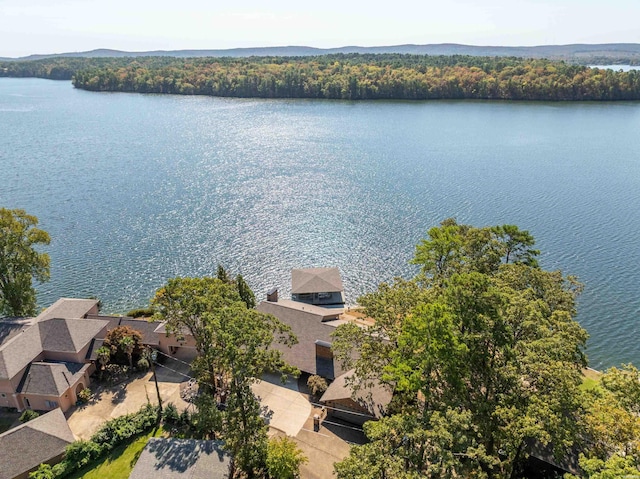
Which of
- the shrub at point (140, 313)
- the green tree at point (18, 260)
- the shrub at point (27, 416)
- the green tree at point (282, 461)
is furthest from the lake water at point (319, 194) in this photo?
the green tree at point (282, 461)

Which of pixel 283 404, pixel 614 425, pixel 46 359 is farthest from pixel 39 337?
pixel 614 425

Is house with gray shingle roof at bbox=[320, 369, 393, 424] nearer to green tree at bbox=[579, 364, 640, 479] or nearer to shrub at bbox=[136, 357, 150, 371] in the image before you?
green tree at bbox=[579, 364, 640, 479]

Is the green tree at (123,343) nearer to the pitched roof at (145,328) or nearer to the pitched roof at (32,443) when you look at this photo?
the pitched roof at (145,328)


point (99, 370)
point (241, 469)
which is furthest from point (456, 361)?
point (99, 370)

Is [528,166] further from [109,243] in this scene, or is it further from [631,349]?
[109,243]

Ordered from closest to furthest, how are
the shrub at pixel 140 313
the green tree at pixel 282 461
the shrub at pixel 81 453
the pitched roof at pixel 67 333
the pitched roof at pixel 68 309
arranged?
the green tree at pixel 282 461 → the shrub at pixel 81 453 → the pitched roof at pixel 67 333 → the pitched roof at pixel 68 309 → the shrub at pixel 140 313

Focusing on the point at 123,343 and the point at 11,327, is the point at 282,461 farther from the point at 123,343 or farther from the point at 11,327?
the point at 11,327
